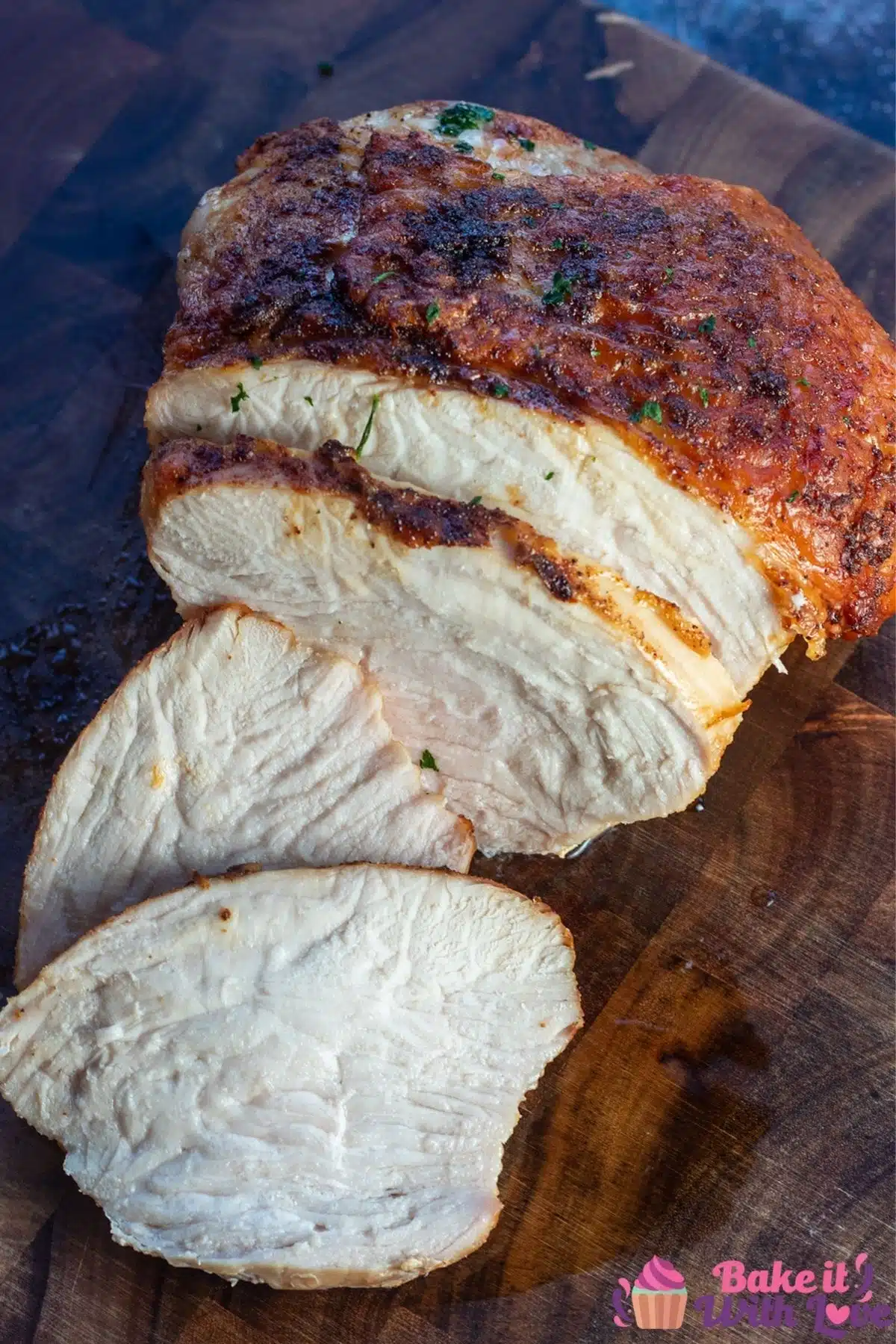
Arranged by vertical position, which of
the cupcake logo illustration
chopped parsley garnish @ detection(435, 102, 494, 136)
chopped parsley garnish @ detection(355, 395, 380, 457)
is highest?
chopped parsley garnish @ detection(435, 102, 494, 136)

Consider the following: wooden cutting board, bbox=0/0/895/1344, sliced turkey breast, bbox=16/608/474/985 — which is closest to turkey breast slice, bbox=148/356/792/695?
sliced turkey breast, bbox=16/608/474/985

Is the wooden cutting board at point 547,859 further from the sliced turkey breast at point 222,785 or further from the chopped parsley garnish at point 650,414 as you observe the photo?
the chopped parsley garnish at point 650,414

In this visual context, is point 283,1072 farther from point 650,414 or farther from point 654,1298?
point 650,414

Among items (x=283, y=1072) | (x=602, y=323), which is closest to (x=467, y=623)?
(x=602, y=323)

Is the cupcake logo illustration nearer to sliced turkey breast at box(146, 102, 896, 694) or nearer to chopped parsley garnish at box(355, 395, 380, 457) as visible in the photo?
sliced turkey breast at box(146, 102, 896, 694)

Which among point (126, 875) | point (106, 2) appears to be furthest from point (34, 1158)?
point (106, 2)

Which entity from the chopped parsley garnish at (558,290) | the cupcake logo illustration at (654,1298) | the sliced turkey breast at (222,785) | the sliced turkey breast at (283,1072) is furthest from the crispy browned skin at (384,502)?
the cupcake logo illustration at (654,1298)
